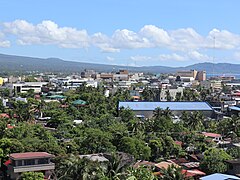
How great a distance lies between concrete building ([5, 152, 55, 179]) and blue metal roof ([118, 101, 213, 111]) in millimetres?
29987

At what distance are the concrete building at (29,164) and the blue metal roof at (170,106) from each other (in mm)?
29987

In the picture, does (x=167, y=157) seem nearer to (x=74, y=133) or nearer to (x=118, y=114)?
(x=74, y=133)

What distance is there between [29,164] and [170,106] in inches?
1323

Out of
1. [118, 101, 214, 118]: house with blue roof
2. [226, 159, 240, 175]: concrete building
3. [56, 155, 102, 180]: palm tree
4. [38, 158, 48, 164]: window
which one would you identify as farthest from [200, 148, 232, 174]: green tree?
[118, 101, 214, 118]: house with blue roof

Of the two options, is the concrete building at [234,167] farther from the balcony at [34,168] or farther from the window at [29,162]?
the window at [29,162]

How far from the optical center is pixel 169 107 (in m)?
54.4

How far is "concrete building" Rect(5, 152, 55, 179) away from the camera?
2312 centimetres

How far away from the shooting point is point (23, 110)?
45062 millimetres

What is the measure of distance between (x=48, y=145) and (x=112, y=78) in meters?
109

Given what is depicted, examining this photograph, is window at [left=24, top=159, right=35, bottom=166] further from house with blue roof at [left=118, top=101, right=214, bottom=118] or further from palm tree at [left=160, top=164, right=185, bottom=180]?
house with blue roof at [left=118, top=101, right=214, bottom=118]

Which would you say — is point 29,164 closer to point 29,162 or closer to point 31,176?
point 29,162

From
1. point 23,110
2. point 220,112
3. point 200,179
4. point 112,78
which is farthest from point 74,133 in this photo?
point 112,78

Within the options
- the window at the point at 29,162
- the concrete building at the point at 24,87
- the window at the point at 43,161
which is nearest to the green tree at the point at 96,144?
the window at the point at 43,161

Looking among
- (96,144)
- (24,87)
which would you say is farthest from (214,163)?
(24,87)
